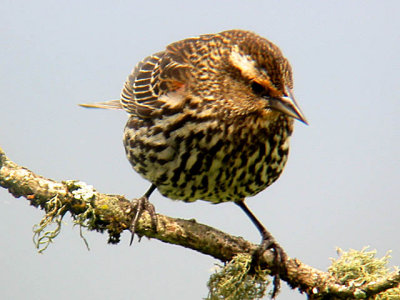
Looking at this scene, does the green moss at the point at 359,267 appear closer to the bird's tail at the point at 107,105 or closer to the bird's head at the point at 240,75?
the bird's head at the point at 240,75

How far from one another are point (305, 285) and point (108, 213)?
1.17m

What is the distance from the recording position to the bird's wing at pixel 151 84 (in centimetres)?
361

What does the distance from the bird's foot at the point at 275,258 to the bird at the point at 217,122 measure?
1 cm

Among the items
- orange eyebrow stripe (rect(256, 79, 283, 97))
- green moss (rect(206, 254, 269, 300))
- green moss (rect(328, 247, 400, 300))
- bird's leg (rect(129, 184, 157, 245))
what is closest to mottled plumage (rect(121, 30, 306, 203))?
orange eyebrow stripe (rect(256, 79, 283, 97))

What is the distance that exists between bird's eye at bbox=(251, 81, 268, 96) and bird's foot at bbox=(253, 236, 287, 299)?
3.02 feet

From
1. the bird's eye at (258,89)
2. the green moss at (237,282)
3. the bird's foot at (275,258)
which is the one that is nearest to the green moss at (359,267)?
the bird's foot at (275,258)

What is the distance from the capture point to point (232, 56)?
3.30 m

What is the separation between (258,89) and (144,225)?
0.95 metres

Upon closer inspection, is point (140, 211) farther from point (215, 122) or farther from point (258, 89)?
point (258, 89)

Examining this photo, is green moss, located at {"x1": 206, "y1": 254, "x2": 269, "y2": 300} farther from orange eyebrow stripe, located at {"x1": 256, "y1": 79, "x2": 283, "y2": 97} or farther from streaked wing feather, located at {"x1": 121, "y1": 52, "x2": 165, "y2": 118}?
streaked wing feather, located at {"x1": 121, "y1": 52, "x2": 165, "y2": 118}

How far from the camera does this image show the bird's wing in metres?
3.61

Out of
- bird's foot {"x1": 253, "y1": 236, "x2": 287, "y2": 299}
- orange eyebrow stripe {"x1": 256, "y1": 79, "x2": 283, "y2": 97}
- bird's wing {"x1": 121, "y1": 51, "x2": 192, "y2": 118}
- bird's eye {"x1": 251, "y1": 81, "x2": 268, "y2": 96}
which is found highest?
bird's wing {"x1": 121, "y1": 51, "x2": 192, "y2": 118}

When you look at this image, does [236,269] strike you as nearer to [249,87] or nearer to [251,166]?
[251,166]

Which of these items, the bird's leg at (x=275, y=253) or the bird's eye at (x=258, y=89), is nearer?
the bird's eye at (x=258, y=89)
